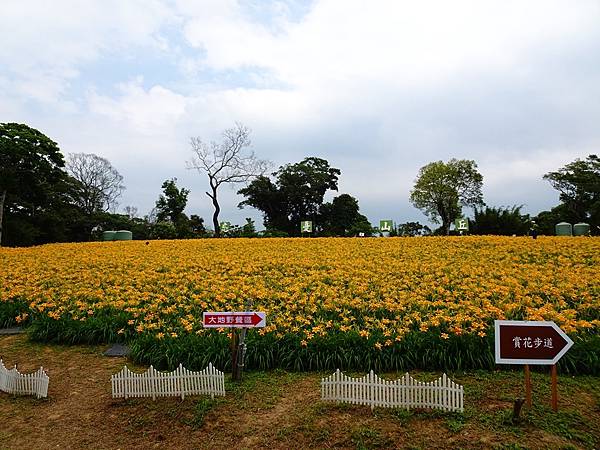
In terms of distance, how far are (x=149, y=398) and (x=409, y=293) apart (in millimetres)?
4070

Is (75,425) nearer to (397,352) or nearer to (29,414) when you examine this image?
(29,414)

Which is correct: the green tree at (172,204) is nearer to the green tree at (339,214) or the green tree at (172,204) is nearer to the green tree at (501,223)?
the green tree at (339,214)

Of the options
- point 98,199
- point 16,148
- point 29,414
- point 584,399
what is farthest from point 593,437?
point 98,199

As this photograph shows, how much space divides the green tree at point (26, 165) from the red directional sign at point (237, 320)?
18425mm

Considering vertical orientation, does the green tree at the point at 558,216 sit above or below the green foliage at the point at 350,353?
above

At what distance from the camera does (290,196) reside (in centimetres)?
3197

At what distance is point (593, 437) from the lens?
10.4 feet

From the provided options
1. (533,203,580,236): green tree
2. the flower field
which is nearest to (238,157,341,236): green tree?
(533,203,580,236): green tree

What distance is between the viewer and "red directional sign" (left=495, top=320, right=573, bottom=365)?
3385 millimetres

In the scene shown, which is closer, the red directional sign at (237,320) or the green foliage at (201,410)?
the green foliage at (201,410)

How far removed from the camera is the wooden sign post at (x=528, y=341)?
11.1ft

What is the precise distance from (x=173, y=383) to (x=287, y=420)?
119 centimetres

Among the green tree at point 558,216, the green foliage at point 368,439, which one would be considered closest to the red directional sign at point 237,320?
the green foliage at point 368,439

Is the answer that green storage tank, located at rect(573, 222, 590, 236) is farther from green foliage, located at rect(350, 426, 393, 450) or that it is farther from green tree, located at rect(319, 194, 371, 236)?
green foliage, located at rect(350, 426, 393, 450)
